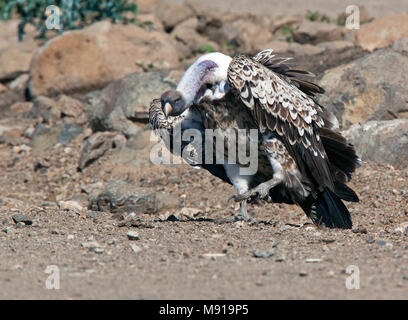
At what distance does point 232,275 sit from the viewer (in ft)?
20.5

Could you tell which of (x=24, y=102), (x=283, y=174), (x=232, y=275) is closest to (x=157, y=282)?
(x=232, y=275)

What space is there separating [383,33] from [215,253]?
31.3 ft

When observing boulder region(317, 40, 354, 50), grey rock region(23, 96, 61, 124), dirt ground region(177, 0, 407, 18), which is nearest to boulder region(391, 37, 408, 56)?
boulder region(317, 40, 354, 50)

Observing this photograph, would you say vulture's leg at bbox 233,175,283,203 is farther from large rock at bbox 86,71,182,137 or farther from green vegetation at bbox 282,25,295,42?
green vegetation at bbox 282,25,295,42

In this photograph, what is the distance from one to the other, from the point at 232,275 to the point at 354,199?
123 inches

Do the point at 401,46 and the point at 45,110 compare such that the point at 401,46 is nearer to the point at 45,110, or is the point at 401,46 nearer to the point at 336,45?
the point at 336,45

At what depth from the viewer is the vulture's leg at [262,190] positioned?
838 centimetres

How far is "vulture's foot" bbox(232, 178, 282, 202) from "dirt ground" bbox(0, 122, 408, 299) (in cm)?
32

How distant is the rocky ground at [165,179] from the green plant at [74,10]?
0.60m

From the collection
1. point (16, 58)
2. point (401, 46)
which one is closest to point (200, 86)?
point (401, 46)

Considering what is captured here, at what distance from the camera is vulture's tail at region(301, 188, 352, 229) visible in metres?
8.94

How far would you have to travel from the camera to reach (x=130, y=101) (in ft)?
44.7
